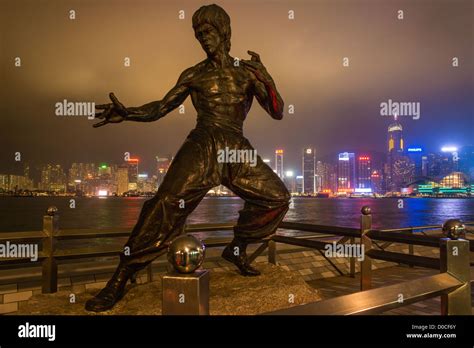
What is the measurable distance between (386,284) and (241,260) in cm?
348

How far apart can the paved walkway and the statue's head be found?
314 centimetres

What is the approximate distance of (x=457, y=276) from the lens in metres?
2.05

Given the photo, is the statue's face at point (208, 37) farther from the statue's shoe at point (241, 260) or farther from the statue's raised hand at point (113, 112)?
the statue's shoe at point (241, 260)

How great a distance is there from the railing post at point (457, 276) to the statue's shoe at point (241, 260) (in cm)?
215

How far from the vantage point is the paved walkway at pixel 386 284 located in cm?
468

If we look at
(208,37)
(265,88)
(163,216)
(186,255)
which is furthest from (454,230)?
(208,37)

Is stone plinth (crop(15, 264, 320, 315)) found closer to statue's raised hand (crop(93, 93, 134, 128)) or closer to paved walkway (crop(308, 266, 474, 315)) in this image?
paved walkway (crop(308, 266, 474, 315))

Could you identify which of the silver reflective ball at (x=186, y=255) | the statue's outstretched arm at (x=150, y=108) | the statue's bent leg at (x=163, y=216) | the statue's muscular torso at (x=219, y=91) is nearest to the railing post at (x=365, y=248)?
the statue's muscular torso at (x=219, y=91)

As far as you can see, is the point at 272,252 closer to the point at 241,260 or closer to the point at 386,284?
the point at 386,284

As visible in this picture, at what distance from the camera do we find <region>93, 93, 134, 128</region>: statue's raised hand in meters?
3.24
